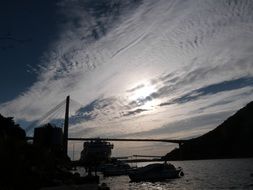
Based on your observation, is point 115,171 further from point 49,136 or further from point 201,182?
point 201,182

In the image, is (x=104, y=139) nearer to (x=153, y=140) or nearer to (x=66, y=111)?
(x=153, y=140)

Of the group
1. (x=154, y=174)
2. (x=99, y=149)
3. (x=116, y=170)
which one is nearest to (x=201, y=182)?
(x=154, y=174)

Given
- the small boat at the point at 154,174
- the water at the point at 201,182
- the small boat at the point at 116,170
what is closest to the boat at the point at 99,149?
the small boat at the point at 116,170

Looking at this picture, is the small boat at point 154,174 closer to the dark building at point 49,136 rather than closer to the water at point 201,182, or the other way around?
the water at point 201,182

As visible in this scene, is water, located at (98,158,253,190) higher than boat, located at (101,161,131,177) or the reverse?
the reverse

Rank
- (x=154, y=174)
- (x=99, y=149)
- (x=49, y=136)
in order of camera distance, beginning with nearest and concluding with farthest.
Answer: (x=154, y=174)
(x=49, y=136)
(x=99, y=149)

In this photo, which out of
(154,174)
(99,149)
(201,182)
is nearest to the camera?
(201,182)

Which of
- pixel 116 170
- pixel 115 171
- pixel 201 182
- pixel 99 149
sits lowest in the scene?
pixel 201 182

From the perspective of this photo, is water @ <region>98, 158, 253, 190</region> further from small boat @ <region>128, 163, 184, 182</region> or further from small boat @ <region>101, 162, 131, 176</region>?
small boat @ <region>101, 162, 131, 176</region>

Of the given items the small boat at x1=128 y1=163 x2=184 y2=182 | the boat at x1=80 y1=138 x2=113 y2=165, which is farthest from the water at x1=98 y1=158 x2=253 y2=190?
the boat at x1=80 y1=138 x2=113 y2=165

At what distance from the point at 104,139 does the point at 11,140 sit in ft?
417

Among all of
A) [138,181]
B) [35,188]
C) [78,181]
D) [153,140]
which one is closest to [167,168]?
[138,181]

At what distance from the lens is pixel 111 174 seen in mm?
95625

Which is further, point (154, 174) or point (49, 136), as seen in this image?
point (49, 136)
